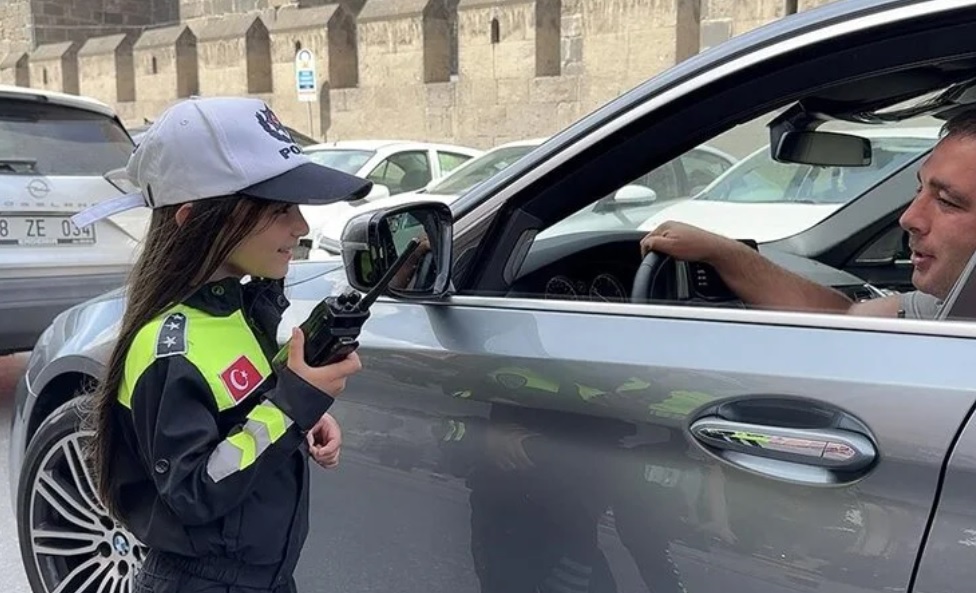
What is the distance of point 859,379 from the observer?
150 cm

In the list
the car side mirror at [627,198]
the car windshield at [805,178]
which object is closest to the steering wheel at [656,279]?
the car side mirror at [627,198]

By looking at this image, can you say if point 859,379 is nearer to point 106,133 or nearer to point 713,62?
point 713,62

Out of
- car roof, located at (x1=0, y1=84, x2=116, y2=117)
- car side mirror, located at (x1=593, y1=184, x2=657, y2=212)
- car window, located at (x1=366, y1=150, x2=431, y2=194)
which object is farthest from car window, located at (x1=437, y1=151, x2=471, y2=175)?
car side mirror, located at (x1=593, y1=184, x2=657, y2=212)

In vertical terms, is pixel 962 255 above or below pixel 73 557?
above

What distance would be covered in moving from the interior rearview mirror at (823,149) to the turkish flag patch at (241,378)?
1.52m

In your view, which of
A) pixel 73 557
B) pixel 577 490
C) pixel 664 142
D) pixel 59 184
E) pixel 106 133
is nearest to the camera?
pixel 577 490

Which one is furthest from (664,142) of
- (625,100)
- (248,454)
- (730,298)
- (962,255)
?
(248,454)

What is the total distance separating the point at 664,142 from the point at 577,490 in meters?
0.79

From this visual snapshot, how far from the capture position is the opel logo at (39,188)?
4910 mm

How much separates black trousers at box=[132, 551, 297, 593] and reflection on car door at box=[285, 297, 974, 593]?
1.38 feet

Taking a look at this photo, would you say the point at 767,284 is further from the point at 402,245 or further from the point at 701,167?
the point at 402,245

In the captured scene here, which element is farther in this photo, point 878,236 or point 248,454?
point 878,236

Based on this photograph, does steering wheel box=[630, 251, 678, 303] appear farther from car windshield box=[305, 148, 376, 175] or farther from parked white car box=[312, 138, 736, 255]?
car windshield box=[305, 148, 376, 175]

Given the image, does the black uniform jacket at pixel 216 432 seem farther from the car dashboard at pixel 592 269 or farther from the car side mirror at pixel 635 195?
the car side mirror at pixel 635 195
